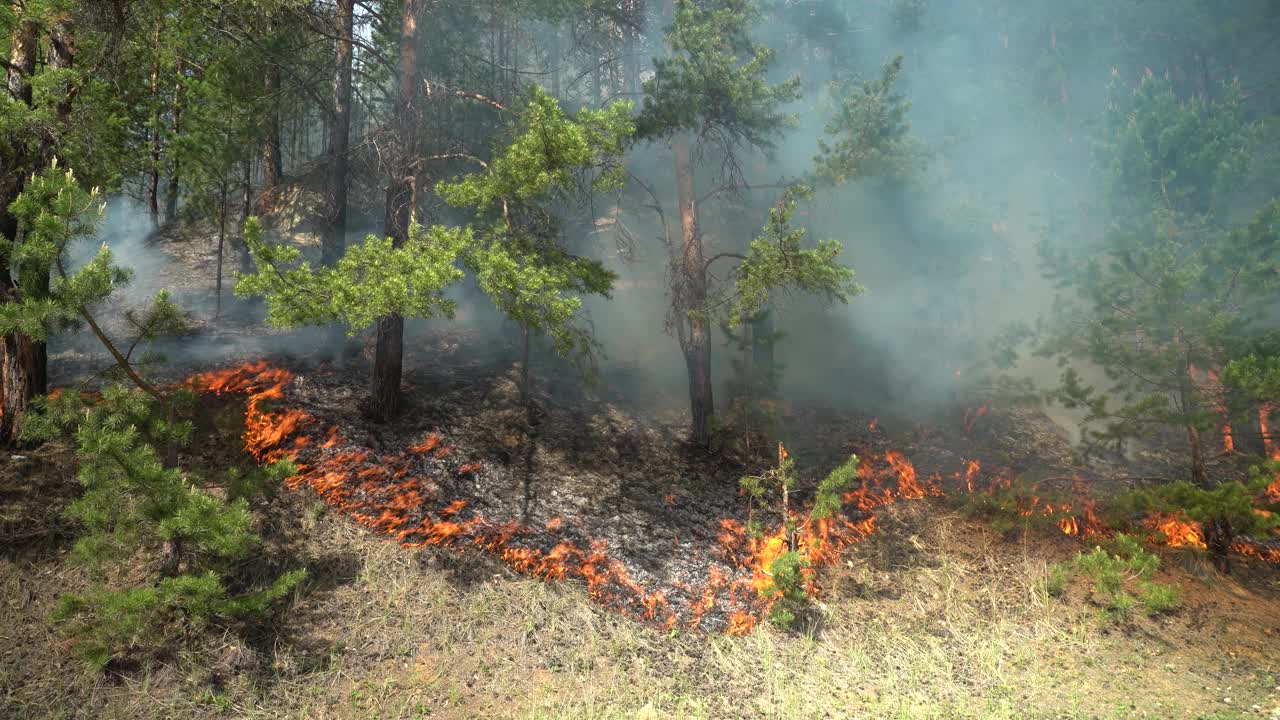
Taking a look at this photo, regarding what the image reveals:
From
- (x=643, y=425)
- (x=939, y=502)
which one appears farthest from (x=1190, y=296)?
(x=643, y=425)

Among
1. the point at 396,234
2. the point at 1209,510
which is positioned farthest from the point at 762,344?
the point at 1209,510

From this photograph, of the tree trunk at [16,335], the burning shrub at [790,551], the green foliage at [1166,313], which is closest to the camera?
the tree trunk at [16,335]

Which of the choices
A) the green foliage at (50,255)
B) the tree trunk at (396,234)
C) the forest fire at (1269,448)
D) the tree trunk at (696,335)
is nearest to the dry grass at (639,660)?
the forest fire at (1269,448)

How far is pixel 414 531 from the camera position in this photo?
8.05 meters

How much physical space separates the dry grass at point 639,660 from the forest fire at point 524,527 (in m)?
0.32

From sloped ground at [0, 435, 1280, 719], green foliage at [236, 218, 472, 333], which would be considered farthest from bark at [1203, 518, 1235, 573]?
green foliage at [236, 218, 472, 333]

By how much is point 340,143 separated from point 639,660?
9431mm

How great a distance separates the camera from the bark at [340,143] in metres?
10.9

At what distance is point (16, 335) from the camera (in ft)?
24.6

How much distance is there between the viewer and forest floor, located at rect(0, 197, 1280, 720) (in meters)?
6.00

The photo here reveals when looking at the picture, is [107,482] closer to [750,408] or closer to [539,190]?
[539,190]

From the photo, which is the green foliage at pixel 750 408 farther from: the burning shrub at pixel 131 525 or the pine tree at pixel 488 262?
the burning shrub at pixel 131 525

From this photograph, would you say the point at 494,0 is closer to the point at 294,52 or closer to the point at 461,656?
the point at 294,52

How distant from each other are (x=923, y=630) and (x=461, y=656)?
540cm
